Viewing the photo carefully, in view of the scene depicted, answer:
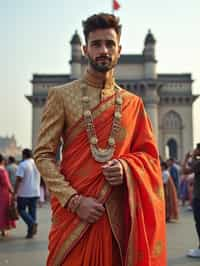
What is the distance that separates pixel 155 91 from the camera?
3756cm

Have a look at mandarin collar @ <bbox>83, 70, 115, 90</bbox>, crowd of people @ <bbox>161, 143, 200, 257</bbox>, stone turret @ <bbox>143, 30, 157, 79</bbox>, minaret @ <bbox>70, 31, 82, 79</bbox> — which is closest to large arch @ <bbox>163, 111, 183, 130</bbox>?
stone turret @ <bbox>143, 30, 157, 79</bbox>

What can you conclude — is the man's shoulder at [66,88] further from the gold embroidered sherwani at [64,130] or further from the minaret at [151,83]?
the minaret at [151,83]

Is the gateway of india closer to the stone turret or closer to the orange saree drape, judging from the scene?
the stone turret

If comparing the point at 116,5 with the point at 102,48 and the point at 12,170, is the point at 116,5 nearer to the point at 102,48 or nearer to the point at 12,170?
the point at 12,170

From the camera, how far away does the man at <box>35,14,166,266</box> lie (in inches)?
67.1

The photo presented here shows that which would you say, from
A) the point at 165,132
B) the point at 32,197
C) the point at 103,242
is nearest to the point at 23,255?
the point at 32,197

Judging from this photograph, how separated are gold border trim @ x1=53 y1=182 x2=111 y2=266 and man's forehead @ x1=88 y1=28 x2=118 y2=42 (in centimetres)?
66

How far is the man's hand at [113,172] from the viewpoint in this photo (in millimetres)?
1691

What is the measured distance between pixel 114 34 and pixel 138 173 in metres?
0.65

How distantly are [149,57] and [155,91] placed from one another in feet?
11.2

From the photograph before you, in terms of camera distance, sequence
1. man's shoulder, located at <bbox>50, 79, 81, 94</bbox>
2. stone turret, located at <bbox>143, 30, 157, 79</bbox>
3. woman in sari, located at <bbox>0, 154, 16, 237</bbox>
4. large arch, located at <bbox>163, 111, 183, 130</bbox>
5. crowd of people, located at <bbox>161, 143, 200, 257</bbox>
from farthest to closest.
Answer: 1. large arch, located at <bbox>163, 111, 183, 130</bbox>
2. stone turret, located at <bbox>143, 30, 157, 79</bbox>
3. woman in sari, located at <bbox>0, 154, 16, 237</bbox>
4. crowd of people, located at <bbox>161, 143, 200, 257</bbox>
5. man's shoulder, located at <bbox>50, 79, 81, 94</bbox>

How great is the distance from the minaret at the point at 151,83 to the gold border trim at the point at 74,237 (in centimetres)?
3498

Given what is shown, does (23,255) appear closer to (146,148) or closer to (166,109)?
(146,148)

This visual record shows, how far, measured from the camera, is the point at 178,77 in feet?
128
